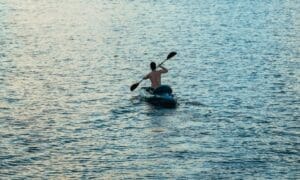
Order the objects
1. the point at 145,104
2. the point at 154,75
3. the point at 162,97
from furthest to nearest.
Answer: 1. the point at 154,75
2. the point at 145,104
3. the point at 162,97

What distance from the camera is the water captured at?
32.7m

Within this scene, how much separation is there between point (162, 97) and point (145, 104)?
5.28ft

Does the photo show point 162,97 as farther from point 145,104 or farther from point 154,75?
point 154,75

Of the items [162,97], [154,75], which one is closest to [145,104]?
[162,97]

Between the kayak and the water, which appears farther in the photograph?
the kayak

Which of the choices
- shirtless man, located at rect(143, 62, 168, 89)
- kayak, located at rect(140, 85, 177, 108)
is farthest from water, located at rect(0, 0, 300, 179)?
shirtless man, located at rect(143, 62, 168, 89)

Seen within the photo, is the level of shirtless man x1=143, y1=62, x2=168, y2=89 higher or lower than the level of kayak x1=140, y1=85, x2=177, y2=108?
higher

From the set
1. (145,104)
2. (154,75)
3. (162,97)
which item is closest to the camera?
(162,97)

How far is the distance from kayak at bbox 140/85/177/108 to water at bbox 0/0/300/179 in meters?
0.47

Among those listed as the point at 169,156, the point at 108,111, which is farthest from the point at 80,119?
the point at 169,156

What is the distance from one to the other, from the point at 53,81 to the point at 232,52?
2081cm

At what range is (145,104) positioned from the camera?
140 ft

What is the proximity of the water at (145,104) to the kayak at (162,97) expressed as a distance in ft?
1.55

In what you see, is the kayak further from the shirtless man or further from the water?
the shirtless man
